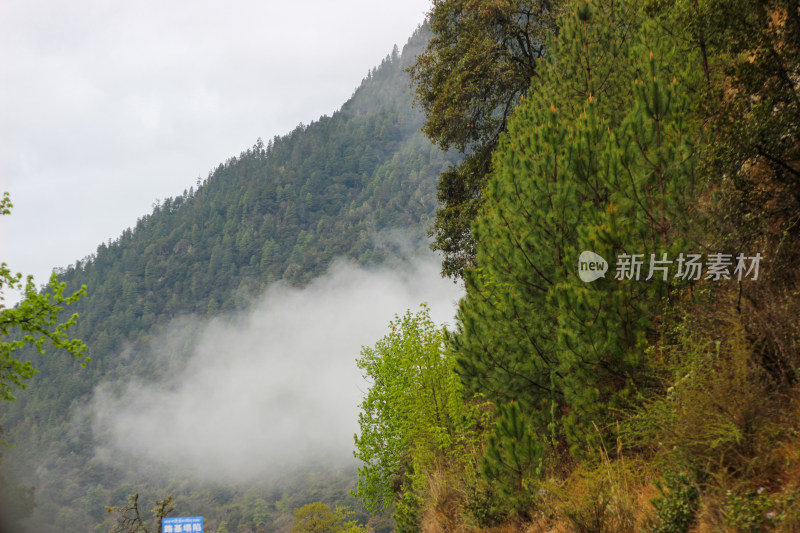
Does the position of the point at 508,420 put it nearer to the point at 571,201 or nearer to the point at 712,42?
the point at 571,201

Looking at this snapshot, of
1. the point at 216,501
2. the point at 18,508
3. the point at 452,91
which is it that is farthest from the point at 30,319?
the point at 216,501

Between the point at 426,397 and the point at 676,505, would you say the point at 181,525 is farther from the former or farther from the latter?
the point at 676,505

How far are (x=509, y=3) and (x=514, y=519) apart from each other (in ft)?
51.1

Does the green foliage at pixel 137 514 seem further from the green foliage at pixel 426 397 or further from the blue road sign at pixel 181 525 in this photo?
the green foliage at pixel 426 397

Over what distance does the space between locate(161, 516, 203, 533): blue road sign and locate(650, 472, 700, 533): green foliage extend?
15367mm

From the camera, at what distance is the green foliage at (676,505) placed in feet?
16.3

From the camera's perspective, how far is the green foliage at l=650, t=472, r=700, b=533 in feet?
16.3

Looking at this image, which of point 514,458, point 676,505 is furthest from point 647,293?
point 676,505

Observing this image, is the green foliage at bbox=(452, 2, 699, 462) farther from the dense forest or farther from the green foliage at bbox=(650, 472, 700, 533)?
the green foliage at bbox=(650, 472, 700, 533)

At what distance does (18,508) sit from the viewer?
35312 mm

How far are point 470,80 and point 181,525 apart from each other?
54.0 ft

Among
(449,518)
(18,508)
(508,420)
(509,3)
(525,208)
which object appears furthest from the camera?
(18,508)

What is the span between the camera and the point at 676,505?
504 cm

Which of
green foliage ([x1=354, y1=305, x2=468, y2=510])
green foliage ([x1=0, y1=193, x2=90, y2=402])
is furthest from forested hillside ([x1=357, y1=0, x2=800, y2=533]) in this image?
green foliage ([x1=0, y1=193, x2=90, y2=402])
